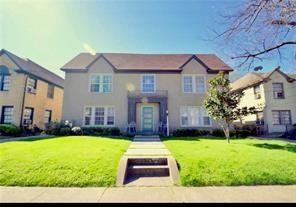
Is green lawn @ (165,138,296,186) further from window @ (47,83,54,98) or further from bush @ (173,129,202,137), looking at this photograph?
window @ (47,83,54,98)

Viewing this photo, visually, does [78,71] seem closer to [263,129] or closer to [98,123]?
[98,123]

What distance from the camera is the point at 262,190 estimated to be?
4.62 meters

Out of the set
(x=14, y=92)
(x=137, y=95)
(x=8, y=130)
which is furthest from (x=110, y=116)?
(x=14, y=92)

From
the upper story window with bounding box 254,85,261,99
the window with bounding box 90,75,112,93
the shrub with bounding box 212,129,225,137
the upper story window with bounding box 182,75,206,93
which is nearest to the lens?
the shrub with bounding box 212,129,225,137

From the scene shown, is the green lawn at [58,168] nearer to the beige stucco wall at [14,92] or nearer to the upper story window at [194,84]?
the beige stucco wall at [14,92]

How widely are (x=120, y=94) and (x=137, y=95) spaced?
1.68 m

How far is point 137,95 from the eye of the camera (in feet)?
54.2

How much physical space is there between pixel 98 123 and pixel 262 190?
1419 centimetres

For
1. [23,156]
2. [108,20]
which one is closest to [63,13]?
[108,20]

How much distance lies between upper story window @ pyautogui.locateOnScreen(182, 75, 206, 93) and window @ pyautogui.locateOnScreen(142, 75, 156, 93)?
307cm

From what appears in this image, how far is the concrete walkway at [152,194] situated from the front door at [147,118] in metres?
11.9

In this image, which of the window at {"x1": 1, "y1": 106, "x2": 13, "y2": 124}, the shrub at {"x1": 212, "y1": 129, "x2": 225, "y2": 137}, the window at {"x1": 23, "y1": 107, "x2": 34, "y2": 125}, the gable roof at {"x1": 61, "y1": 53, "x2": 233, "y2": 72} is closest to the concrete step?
the shrub at {"x1": 212, "y1": 129, "x2": 225, "y2": 137}

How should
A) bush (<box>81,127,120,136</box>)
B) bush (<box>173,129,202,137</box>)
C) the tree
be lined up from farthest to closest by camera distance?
bush (<box>173,129,202,137</box>), bush (<box>81,127,120,136</box>), the tree

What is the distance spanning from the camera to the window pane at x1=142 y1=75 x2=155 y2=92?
17141mm
